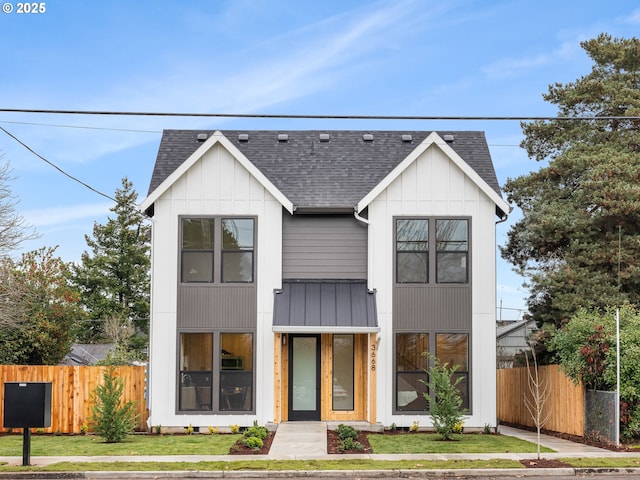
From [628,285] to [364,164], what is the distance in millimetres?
11006

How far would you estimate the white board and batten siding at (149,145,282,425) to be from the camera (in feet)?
67.5

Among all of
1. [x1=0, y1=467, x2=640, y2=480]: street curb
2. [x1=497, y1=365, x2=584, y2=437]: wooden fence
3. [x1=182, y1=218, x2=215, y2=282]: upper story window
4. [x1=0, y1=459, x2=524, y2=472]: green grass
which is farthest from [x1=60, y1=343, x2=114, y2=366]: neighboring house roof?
[x1=0, y1=467, x2=640, y2=480]: street curb

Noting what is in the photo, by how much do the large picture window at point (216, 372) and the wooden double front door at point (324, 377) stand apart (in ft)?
3.24

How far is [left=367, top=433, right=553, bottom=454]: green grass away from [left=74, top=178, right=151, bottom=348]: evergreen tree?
4158 centimetres

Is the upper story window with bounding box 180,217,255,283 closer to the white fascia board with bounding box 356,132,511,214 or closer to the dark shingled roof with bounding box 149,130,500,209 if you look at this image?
the dark shingled roof with bounding box 149,130,500,209

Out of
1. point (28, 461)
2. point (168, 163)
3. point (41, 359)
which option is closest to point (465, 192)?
point (168, 163)

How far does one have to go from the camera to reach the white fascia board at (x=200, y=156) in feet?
68.0

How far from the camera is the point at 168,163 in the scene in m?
22.7

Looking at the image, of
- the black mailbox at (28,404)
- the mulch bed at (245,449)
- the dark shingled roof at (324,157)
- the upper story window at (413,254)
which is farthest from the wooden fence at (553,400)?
the black mailbox at (28,404)

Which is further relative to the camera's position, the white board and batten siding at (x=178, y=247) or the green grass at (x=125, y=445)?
the white board and batten siding at (x=178, y=247)

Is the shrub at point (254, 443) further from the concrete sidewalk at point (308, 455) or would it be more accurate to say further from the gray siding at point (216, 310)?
the gray siding at point (216, 310)

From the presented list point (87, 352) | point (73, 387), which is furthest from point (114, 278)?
point (73, 387)

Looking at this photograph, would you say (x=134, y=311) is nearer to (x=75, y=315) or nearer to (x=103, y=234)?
(x=103, y=234)

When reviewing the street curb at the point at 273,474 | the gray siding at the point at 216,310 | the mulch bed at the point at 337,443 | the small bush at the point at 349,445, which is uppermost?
the gray siding at the point at 216,310
